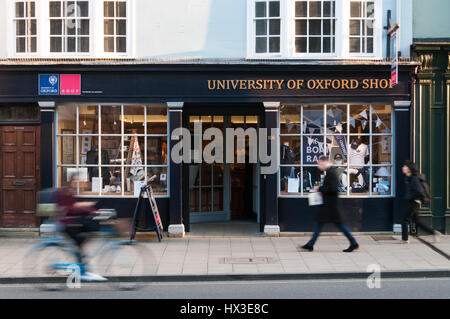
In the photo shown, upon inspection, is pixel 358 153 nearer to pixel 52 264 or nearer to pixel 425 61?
pixel 425 61

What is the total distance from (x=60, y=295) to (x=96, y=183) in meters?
5.02

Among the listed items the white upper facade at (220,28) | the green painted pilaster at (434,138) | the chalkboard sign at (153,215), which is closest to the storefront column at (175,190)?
the chalkboard sign at (153,215)

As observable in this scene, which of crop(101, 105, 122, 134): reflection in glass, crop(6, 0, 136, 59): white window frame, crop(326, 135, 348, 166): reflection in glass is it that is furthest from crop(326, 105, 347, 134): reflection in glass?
crop(101, 105, 122, 134): reflection in glass

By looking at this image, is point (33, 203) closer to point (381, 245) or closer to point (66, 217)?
point (66, 217)

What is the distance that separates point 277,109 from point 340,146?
5.65 ft

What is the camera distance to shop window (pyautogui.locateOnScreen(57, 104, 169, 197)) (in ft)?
39.5

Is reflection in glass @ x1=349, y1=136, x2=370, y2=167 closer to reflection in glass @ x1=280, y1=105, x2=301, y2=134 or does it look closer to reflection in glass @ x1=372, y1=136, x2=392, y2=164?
reflection in glass @ x1=372, y1=136, x2=392, y2=164

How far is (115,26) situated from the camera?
11.9 meters

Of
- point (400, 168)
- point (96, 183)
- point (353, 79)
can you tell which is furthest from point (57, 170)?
point (400, 168)

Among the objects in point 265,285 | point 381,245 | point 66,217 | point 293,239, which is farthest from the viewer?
point 293,239

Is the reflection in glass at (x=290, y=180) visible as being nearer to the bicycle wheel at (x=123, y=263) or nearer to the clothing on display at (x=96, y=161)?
the clothing on display at (x=96, y=161)

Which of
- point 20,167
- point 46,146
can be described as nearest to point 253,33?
point 46,146

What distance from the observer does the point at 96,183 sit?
12.1 metres

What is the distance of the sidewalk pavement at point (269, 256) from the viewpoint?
341 inches
